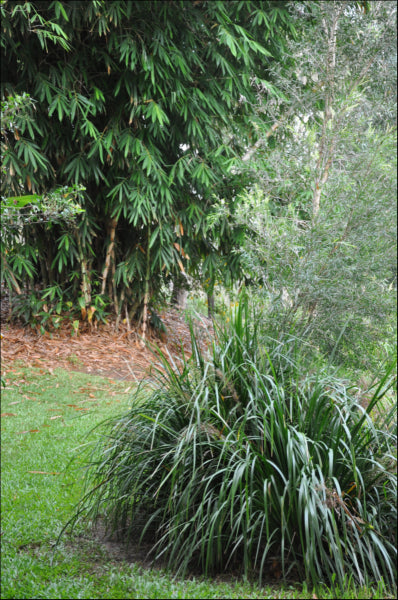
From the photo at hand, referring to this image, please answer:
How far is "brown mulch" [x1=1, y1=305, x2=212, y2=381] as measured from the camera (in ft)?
21.2

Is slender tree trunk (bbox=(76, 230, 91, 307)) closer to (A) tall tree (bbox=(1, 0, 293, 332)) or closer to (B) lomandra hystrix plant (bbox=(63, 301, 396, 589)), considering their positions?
(A) tall tree (bbox=(1, 0, 293, 332))

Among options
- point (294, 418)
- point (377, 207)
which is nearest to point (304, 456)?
point (294, 418)

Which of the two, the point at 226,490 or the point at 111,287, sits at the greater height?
the point at 111,287

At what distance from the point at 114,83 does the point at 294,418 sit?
17.7 feet

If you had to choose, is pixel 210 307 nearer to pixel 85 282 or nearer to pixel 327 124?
pixel 327 124

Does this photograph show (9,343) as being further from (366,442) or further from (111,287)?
(366,442)

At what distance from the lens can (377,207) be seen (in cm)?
343

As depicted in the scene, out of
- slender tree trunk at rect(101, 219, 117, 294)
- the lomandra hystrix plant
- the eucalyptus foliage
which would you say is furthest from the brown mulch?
the lomandra hystrix plant

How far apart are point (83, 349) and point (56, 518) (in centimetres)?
400

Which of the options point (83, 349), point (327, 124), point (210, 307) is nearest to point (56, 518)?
point (210, 307)

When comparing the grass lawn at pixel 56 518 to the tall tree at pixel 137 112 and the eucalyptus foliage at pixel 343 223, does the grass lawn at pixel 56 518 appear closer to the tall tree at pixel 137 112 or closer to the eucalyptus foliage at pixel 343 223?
the eucalyptus foliage at pixel 343 223

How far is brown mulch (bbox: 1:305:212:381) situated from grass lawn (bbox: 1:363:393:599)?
58cm

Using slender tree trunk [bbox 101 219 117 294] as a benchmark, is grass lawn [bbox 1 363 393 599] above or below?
below

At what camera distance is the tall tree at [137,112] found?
240 inches
